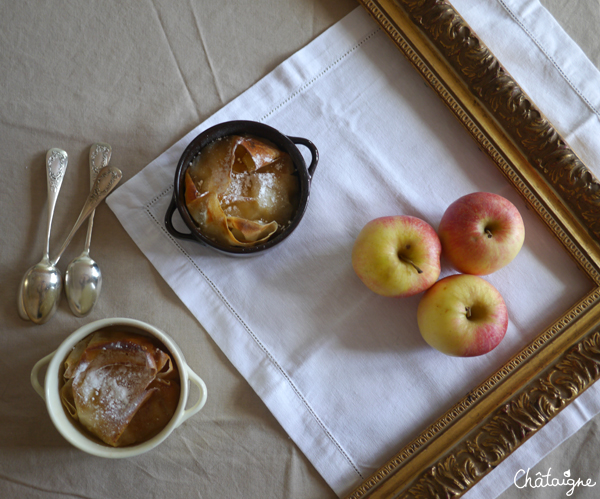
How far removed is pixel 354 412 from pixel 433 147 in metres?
0.51

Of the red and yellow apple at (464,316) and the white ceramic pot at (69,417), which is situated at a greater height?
the white ceramic pot at (69,417)

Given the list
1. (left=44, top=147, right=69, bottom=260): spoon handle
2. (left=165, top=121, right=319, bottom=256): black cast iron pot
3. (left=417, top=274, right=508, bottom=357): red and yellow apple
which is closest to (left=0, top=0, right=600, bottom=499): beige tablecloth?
(left=44, top=147, right=69, bottom=260): spoon handle

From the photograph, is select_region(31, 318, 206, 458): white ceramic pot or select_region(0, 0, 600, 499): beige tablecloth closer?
select_region(31, 318, 206, 458): white ceramic pot

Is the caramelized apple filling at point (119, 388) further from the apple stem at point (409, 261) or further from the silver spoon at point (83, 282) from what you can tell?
the apple stem at point (409, 261)

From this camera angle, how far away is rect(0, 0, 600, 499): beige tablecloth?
75cm

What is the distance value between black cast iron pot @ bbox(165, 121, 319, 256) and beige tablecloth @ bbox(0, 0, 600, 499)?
12 cm

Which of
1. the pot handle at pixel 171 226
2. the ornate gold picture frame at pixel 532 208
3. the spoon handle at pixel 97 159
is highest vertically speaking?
the spoon handle at pixel 97 159

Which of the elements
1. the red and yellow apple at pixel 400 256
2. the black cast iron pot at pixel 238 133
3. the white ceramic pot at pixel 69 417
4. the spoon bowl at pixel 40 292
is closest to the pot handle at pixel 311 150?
the black cast iron pot at pixel 238 133

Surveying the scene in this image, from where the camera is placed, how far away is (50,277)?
0.74 metres

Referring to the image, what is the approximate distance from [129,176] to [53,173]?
0.43 ft

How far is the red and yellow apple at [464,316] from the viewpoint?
70cm

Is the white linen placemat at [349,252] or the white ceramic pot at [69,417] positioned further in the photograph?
the white linen placemat at [349,252]

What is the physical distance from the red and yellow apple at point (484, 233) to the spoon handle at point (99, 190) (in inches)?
23.8

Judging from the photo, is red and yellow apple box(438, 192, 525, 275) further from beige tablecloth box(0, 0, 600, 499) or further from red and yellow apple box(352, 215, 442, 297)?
beige tablecloth box(0, 0, 600, 499)
